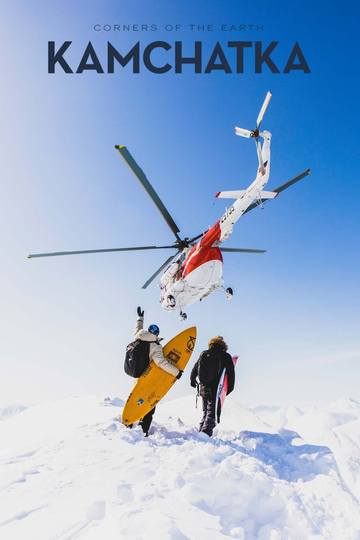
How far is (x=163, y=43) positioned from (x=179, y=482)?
13.6 m

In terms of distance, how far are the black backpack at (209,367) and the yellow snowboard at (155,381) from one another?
2.94ft

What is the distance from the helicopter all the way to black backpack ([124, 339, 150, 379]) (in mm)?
5367

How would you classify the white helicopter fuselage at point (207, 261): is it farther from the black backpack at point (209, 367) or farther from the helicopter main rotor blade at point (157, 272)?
the black backpack at point (209, 367)

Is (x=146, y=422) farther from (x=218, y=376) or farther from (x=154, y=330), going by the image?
(x=154, y=330)

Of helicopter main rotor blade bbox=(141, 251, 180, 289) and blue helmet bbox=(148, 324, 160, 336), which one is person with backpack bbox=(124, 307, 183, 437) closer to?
blue helmet bbox=(148, 324, 160, 336)

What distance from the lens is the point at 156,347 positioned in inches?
244

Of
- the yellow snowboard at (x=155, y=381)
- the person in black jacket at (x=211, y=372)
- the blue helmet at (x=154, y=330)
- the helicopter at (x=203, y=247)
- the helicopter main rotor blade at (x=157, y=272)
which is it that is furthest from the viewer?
the helicopter main rotor blade at (x=157, y=272)

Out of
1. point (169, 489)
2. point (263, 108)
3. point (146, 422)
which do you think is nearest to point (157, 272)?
point (263, 108)

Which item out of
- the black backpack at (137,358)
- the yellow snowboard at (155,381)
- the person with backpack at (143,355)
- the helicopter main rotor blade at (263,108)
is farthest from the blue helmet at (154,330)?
the helicopter main rotor blade at (263,108)

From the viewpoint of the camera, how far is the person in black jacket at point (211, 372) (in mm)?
5715

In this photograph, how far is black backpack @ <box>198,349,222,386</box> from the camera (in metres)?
5.91

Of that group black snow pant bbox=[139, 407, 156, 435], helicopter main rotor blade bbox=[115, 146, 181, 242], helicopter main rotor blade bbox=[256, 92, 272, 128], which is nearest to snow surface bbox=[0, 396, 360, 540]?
black snow pant bbox=[139, 407, 156, 435]

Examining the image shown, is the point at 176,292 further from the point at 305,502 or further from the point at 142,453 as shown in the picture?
the point at 305,502


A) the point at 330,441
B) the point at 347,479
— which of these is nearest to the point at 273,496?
the point at 347,479
